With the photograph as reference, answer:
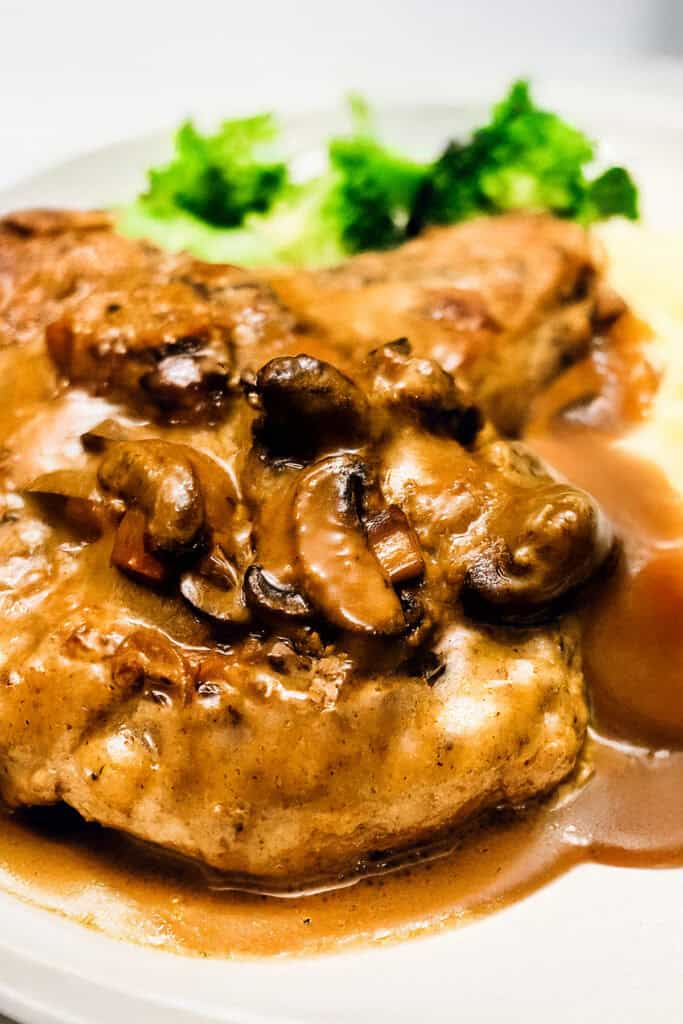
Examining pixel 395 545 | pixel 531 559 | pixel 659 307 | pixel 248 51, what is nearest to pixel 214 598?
pixel 395 545

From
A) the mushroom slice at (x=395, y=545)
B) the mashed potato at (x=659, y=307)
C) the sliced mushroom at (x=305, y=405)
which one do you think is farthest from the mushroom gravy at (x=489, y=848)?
the mashed potato at (x=659, y=307)

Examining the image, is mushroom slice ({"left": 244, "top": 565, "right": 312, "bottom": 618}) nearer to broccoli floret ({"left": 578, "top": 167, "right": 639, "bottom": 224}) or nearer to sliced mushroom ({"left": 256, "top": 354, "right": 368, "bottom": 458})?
sliced mushroom ({"left": 256, "top": 354, "right": 368, "bottom": 458})

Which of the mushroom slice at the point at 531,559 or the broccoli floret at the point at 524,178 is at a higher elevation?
the broccoli floret at the point at 524,178

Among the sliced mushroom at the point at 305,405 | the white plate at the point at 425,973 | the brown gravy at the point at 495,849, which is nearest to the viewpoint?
the white plate at the point at 425,973

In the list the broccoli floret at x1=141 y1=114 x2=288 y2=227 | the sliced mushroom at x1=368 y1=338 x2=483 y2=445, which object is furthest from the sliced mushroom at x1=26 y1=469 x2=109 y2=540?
the broccoli floret at x1=141 y1=114 x2=288 y2=227

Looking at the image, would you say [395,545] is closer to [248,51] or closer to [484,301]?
[484,301]

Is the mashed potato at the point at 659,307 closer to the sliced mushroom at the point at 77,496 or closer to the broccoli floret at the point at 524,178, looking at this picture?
the broccoli floret at the point at 524,178

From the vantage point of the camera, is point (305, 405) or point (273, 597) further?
point (305, 405)
